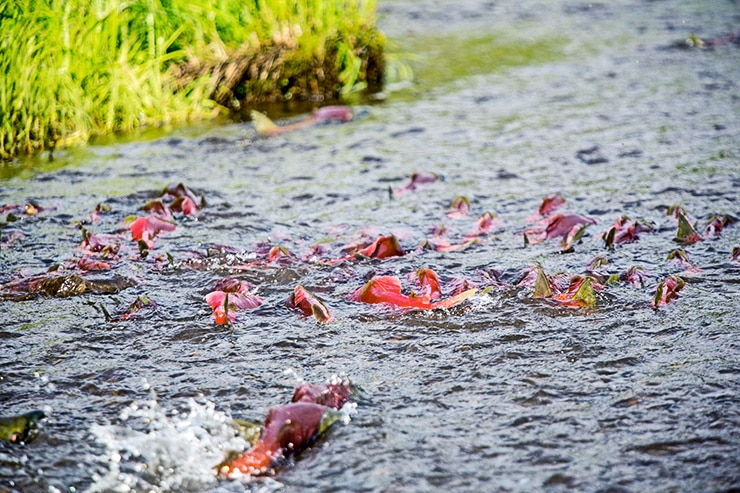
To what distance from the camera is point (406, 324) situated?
106 inches

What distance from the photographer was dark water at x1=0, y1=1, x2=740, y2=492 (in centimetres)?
201

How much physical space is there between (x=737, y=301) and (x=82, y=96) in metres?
3.94

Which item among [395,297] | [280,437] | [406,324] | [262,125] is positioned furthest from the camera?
[262,125]

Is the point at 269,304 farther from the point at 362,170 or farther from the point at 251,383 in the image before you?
the point at 362,170

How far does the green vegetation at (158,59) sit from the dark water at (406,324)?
354 millimetres

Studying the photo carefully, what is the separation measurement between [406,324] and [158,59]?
329 centimetres

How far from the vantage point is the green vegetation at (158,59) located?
4.81 m

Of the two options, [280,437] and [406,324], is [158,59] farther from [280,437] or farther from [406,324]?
[280,437]

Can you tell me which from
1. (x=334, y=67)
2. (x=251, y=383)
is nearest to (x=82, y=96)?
→ (x=334, y=67)

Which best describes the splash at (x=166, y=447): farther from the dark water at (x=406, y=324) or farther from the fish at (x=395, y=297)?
the fish at (x=395, y=297)

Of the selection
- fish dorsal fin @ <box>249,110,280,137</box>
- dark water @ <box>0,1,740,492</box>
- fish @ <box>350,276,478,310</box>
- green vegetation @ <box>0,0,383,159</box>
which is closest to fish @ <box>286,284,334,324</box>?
dark water @ <box>0,1,740,492</box>

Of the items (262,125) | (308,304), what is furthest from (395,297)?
(262,125)

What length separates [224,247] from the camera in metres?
3.37

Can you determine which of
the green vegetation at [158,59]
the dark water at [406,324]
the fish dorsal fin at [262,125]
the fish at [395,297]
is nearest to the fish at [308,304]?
the dark water at [406,324]
